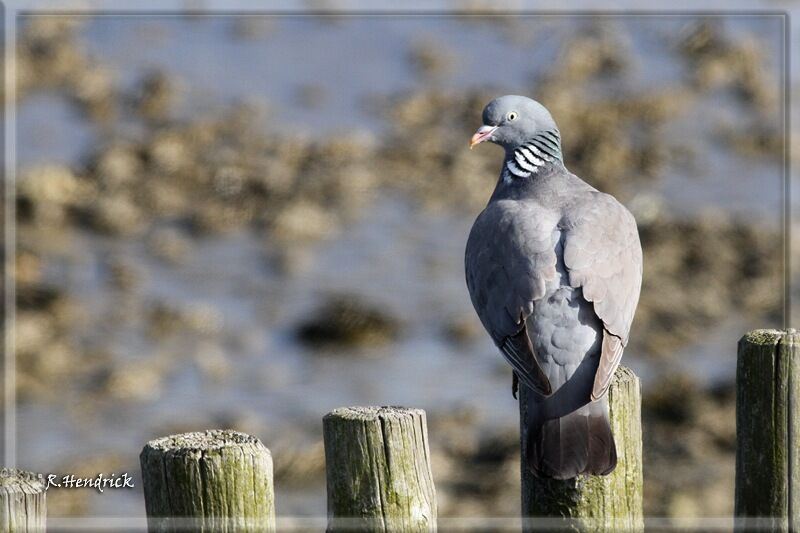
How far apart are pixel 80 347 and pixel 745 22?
749 centimetres

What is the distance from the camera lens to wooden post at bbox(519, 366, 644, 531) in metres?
3.29

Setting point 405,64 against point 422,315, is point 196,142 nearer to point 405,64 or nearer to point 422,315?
point 405,64

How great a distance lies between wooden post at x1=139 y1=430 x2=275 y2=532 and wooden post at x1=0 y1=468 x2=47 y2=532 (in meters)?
0.25

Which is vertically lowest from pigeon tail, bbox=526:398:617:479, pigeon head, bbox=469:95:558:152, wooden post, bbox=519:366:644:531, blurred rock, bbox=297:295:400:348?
wooden post, bbox=519:366:644:531

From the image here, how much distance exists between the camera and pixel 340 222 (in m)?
9.41

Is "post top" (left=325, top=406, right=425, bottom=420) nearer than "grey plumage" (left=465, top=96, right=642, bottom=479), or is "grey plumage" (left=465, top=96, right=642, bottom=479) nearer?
"post top" (left=325, top=406, right=425, bottom=420)

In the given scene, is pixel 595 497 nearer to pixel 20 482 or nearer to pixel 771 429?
pixel 771 429

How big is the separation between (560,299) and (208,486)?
4.13 ft

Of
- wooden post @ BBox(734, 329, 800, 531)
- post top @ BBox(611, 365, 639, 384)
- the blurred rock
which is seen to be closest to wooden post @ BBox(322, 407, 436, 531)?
post top @ BBox(611, 365, 639, 384)

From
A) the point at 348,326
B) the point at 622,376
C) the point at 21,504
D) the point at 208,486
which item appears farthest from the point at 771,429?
the point at 348,326

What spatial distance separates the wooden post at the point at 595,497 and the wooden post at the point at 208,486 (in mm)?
749

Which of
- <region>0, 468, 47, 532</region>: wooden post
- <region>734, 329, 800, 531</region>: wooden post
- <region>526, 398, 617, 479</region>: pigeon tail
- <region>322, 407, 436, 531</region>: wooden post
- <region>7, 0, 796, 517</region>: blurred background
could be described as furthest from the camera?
<region>7, 0, 796, 517</region>: blurred background

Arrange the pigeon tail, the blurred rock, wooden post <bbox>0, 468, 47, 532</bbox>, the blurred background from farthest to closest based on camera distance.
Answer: the blurred rock → the blurred background → the pigeon tail → wooden post <bbox>0, 468, 47, 532</bbox>

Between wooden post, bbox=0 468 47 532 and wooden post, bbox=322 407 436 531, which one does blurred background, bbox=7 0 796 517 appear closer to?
wooden post, bbox=322 407 436 531
